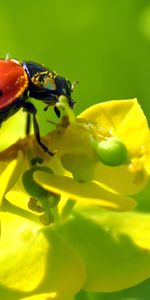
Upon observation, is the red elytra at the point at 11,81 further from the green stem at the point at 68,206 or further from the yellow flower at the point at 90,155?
the green stem at the point at 68,206

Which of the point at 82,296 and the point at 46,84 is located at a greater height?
the point at 46,84

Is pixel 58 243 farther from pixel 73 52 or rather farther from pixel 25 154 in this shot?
pixel 73 52

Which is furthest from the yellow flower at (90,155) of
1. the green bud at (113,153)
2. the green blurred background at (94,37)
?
the green blurred background at (94,37)

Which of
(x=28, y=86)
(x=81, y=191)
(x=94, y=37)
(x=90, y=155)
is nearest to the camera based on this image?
(x=81, y=191)

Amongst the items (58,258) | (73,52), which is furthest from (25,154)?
(73,52)

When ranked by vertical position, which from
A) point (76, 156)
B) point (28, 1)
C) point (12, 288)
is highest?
point (28, 1)

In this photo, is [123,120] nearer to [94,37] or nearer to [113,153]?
[113,153]

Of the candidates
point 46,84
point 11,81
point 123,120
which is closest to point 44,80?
point 46,84
